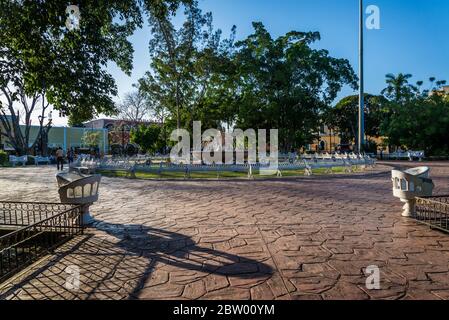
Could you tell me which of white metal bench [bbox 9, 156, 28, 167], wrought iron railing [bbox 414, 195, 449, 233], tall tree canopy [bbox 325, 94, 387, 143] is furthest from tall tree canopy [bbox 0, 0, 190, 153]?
tall tree canopy [bbox 325, 94, 387, 143]

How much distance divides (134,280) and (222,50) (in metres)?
21.0

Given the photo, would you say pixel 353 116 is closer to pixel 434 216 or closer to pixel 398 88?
pixel 398 88

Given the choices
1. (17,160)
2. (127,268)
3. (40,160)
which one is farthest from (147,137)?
(127,268)

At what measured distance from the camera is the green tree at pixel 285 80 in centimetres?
2528

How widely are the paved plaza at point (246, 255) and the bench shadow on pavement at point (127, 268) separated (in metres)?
0.01

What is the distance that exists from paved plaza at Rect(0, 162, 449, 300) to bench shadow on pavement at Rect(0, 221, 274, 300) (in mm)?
13

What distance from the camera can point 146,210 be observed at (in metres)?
6.87

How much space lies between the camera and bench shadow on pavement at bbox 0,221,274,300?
3.01 meters

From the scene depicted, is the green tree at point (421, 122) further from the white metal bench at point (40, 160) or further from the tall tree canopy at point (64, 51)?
the white metal bench at point (40, 160)

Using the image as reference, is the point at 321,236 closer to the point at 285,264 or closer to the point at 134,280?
the point at 285,264

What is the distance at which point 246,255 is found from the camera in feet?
13.1

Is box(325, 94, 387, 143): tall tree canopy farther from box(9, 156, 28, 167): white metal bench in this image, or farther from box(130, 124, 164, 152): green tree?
box(9, 156, 28, 167): white metal bench

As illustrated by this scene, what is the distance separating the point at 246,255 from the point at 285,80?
917 inches
